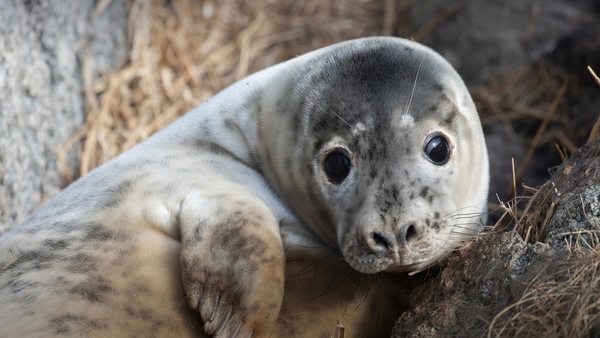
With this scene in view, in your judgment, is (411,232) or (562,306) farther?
(411,232)

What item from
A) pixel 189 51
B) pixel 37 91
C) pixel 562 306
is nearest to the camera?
pixel 562 306

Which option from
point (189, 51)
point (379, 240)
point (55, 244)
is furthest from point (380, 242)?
point (189, 51)

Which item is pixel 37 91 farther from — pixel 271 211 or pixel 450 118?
pixel 450 118

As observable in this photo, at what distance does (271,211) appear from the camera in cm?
223

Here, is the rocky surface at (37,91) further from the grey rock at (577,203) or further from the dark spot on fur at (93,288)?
the grey rock at (577,203)

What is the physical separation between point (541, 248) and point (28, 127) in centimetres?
253

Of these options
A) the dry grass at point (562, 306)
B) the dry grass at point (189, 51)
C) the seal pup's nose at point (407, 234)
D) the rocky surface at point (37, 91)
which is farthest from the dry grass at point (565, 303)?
the dry grass at point (189, 51)

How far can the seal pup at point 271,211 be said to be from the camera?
1918 millimetres

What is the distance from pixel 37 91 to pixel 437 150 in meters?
2.19

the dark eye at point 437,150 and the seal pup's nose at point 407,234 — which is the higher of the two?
the dark eye at point 437,150

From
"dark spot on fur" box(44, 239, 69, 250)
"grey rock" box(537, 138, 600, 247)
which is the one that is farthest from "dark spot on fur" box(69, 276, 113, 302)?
"grey rock" box(537, 138, 600, 247)

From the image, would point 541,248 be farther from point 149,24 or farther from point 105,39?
point 149,24

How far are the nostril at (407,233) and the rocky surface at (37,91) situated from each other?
1908mm

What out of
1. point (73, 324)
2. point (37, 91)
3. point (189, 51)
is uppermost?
point (73, 324)
